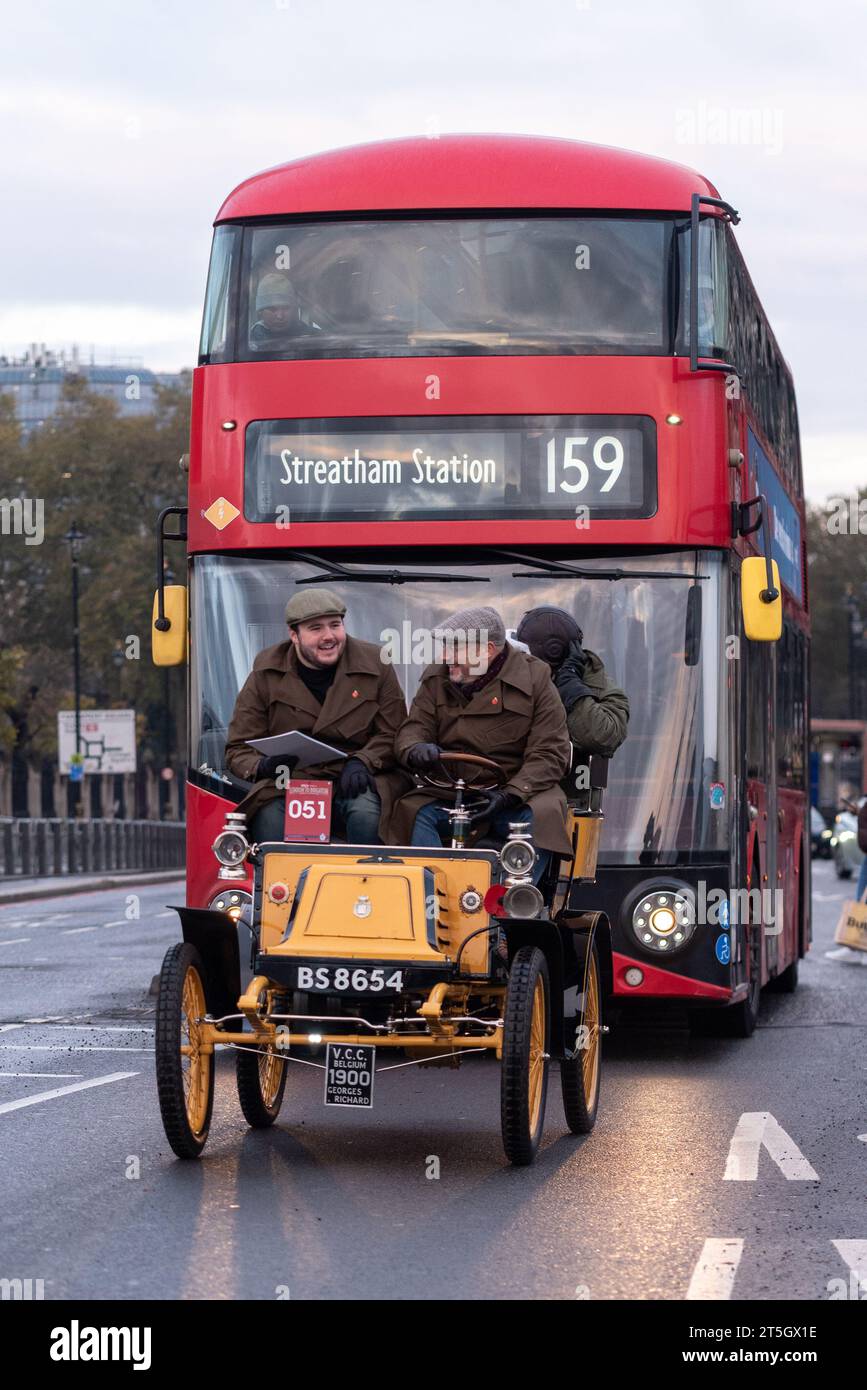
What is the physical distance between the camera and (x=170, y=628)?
489 inches

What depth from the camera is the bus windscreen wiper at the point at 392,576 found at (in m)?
11.9

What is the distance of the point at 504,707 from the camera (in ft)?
30.3

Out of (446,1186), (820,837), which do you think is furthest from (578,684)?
(820,837)

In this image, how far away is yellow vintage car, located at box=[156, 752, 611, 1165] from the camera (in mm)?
8164

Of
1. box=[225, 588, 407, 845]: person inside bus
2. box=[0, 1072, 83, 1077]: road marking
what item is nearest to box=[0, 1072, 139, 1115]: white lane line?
box=[0, 1072, 83, 1077]: road marking

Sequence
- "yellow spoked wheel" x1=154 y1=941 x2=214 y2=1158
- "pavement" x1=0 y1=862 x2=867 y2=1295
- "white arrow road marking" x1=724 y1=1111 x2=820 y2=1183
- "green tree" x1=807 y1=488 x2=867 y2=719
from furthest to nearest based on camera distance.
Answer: "green tree" x1=807 y1=488 x2=867 y2=719 → "white arrow road marking" x1=724 y1=1111 x2=820 y2=1183 → "yellow spoked wheel" x1=154 y1=941 x2=214 y2=1158 → "pavement" x1=0 y1=862 x2=867 y2=1295

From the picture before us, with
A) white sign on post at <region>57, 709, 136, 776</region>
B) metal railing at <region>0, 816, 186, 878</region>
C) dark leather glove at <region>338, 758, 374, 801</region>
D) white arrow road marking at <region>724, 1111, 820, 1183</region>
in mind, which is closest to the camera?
white arrow road marking at <region>724, 1111, 820, 1183</region>

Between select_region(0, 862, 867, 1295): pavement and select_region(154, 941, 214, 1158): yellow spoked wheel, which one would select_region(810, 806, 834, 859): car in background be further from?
select_region(154, 941, 214, 1158): yellow spoked wheel

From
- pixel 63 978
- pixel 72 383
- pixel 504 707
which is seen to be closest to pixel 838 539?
pixel 72 383

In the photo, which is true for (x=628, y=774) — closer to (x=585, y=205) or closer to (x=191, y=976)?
(x=585, y=205)

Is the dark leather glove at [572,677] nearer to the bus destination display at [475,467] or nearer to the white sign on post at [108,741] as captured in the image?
the bus destination display at [475,467]

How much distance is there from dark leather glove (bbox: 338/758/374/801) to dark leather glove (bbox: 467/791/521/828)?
42 cm

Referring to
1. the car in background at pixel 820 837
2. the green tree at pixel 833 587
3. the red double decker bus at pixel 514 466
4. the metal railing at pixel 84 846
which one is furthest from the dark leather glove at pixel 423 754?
the green tree at pixel 833 587
